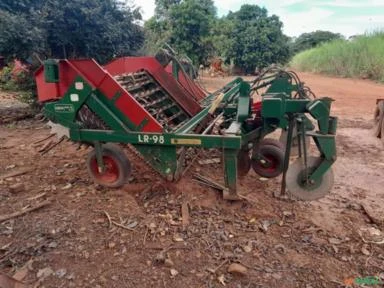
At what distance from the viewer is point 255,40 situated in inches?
945

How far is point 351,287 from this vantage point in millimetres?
2707

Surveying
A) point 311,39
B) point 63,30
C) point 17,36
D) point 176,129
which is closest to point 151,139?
point 176,129

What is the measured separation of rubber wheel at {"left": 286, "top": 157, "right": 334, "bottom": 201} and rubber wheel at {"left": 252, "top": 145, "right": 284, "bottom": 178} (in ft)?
2.47

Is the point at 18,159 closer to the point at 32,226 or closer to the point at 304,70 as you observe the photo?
the point at 32,226

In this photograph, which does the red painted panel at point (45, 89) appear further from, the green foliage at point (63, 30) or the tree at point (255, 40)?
the tree at point (255, 40)

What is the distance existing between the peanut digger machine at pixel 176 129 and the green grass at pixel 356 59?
1560cm

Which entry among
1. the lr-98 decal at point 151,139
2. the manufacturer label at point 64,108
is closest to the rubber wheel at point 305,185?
the lr-98 decal at point 151,139

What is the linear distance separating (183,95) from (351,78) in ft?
57.8

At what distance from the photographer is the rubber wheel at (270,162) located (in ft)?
14.1

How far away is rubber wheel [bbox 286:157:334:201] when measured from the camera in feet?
11.6

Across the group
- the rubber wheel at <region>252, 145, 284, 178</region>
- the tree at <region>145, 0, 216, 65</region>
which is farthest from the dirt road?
the tree at <region>145, 0, 216, 65</region>

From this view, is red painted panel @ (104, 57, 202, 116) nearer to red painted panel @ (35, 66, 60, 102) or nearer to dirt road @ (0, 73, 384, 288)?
dirt road @ (0, 73, 384, 288)

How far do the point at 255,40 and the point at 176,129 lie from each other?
844 inches

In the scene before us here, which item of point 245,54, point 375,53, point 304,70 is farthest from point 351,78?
point 304,70
